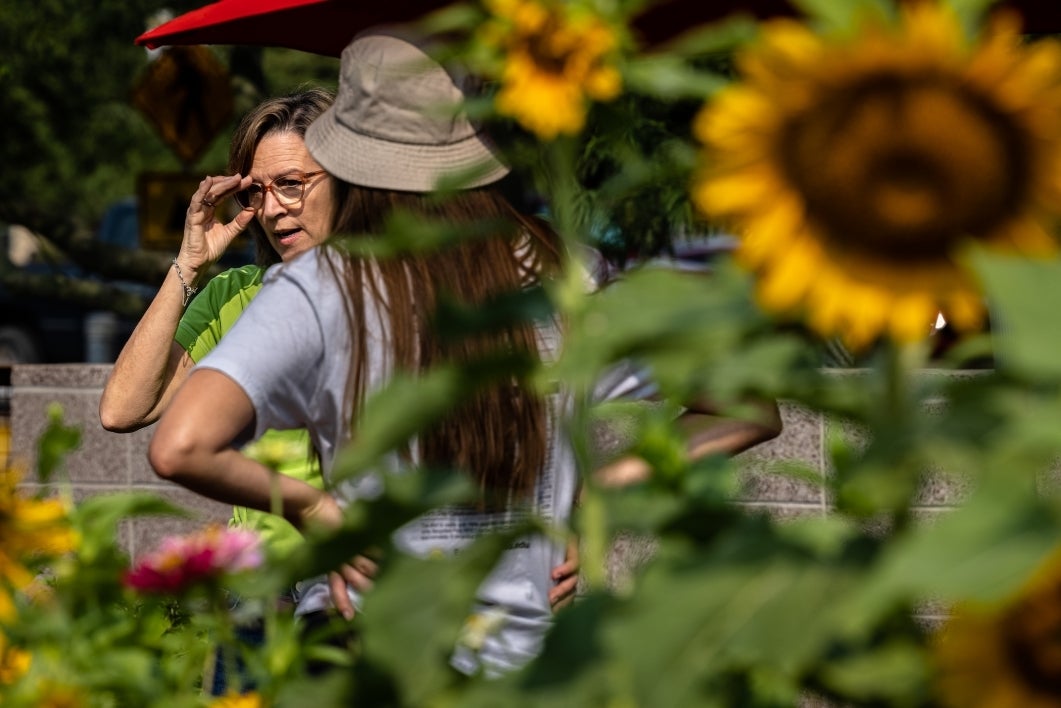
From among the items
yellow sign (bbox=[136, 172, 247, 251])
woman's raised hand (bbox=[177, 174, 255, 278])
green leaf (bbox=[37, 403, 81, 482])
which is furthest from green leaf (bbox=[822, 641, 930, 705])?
yellow sign (bbox=[136, 172, 247, 251])

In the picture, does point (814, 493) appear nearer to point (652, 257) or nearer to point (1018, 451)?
point (652, 257)

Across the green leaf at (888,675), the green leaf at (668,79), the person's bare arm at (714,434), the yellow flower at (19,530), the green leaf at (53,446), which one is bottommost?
the person's bare arm at (714,434)

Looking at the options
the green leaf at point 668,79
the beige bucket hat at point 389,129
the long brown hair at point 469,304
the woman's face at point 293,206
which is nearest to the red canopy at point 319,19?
the woman's face at point 293,206

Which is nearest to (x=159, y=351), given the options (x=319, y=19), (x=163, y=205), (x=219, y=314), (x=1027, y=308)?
(x=219, y=314)

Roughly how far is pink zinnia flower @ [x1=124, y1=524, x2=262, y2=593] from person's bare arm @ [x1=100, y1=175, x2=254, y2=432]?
66.5 inches

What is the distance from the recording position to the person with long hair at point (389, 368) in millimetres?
2367

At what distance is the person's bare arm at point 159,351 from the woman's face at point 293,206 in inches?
3.2

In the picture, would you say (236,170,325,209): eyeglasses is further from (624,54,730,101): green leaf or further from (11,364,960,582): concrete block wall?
(624,54,730,101): green leaf

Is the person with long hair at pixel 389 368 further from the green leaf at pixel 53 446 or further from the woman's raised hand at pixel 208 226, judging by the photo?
the woman's raised hand at pixel 208 226

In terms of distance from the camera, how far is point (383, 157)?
2.44 meters

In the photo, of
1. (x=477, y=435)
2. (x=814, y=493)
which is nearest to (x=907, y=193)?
(x=477, y=435)

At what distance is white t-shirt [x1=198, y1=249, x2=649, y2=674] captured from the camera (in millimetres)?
2391

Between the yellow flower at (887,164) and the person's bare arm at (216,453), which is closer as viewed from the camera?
the yellow flower at (887,164)

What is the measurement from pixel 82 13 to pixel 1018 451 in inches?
452
